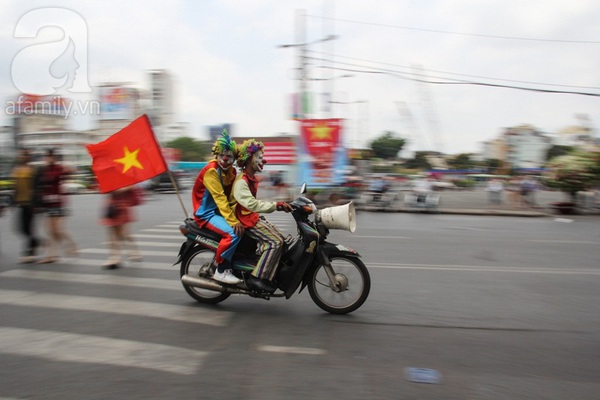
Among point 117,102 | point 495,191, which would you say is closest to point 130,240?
point 495,191

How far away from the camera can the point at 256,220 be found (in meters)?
5.40

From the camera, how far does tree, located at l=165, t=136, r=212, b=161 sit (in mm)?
111894

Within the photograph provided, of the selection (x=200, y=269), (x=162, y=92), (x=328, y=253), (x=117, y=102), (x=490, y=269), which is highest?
(x=162, y=92)

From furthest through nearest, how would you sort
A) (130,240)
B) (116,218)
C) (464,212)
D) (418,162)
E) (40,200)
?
1. (418,162)
2. (464,212)
3. (130,240)
4. (40,200)
5. (116,218)

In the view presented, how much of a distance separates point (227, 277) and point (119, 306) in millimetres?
1257

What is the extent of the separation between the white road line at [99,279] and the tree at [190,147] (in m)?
105

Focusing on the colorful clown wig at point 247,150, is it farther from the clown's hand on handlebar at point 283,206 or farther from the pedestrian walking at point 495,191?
the pedestrian walking at point 495,191

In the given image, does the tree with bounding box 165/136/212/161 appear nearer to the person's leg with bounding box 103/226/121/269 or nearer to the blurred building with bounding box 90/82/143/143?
the blurred building with bounding box 90/82/143/143

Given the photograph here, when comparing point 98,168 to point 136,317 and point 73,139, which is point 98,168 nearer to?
point 136,317

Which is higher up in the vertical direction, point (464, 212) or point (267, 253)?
point (267, 253)

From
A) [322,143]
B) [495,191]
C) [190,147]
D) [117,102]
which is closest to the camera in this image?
[322,143]

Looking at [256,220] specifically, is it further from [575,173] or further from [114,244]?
[575,173]

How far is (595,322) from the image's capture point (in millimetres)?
5328

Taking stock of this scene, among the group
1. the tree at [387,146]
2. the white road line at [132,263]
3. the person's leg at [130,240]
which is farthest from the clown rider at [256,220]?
the tree at [387,146]
